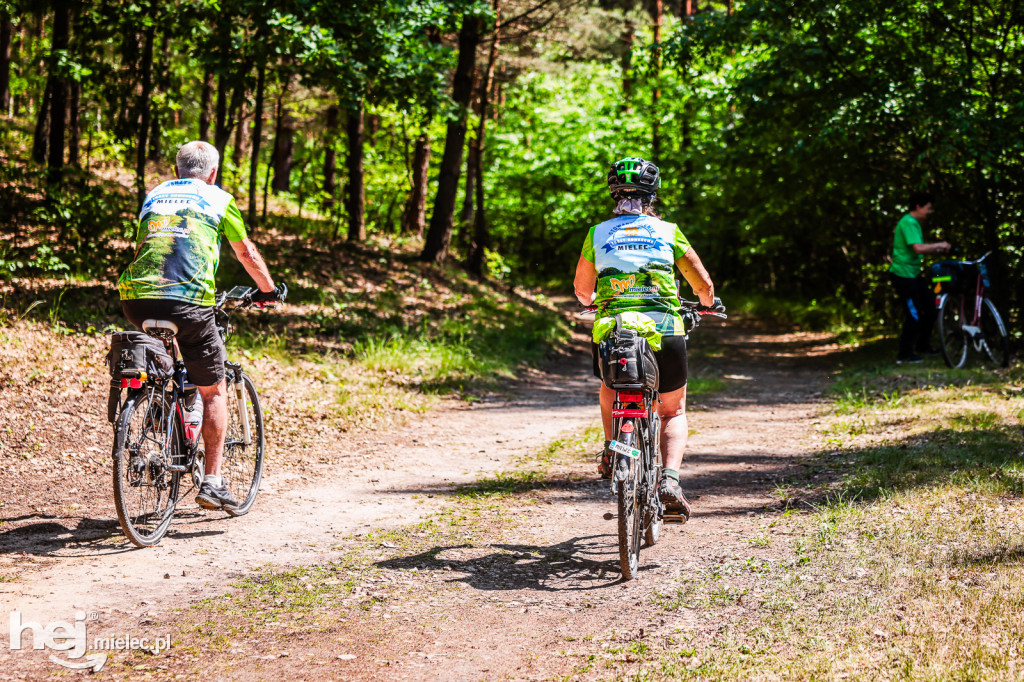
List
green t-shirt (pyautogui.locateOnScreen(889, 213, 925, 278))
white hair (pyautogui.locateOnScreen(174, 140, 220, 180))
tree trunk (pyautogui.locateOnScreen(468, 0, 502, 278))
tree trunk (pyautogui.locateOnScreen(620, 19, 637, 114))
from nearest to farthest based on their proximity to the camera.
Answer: white hair (pyautogui.locateOnScreen(174, 140, 220, 180)), green t-shirt (pyautogui.locateOnScreen(889, 213, 925, 278)), tree trunk (pyautogui.locateOnScreen(468, 0, 502, 278)), tree trunk (pyautogui.locateOnScreen(620, 19, 637, 114))

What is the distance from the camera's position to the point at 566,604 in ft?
12.8

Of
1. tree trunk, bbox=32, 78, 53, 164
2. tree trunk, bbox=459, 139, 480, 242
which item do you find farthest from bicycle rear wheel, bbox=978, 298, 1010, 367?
tree trunk, bbox=32, 78, 53, 164

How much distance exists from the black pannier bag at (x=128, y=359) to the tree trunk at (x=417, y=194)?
16.2 meters

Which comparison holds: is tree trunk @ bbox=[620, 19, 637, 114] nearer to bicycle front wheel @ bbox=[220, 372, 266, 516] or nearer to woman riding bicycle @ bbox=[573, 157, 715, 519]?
bicycle front wheel @ bbox=[220, 372, 266, 516]

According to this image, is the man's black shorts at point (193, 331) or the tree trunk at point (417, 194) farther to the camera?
the tree trunk at point (417, 194)

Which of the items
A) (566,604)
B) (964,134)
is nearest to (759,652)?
(566,604)

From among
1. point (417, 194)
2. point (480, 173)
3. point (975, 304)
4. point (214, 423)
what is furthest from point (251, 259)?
point (417, 194)

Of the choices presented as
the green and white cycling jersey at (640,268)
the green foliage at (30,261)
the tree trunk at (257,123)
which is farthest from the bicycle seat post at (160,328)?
the tree trunk at (257,123)

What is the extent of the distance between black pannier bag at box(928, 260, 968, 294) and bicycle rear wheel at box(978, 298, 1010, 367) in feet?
1.17

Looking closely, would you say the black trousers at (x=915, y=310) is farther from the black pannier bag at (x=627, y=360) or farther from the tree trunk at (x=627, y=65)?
the tree trunk at (x=627, y=65)

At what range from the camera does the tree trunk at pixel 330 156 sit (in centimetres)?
1850

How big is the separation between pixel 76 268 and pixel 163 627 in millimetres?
8214

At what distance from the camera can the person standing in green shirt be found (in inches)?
428

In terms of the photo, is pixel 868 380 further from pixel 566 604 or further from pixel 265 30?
pixel 265 30
